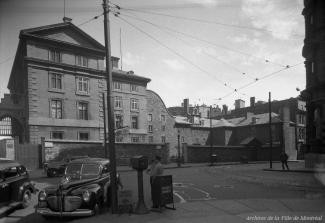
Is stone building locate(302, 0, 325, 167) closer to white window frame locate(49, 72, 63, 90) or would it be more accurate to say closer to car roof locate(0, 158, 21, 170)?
car roof locate(0, 158, 21, 170)

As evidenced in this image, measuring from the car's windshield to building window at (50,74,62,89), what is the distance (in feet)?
115

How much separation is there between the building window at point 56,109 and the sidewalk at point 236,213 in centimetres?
3614

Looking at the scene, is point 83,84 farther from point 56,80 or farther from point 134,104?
point 134,104

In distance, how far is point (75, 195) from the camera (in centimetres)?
1060

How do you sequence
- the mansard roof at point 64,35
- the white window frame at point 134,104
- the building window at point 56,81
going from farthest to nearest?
1. the white window frame at point 134,104
2. the building window at point 56,81
3. the mansard roof at point 64,35

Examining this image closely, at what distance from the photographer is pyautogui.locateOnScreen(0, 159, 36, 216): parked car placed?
12.6 m

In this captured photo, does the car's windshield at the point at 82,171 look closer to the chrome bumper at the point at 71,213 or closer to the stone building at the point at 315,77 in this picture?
the chrome bumper at the point at 71,213

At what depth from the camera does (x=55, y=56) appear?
151 feet

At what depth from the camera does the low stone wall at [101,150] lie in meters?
40.6

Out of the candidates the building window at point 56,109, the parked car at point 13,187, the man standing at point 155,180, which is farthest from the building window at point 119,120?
the man standing at point 155,180

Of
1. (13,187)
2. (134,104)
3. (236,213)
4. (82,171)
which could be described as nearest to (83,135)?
(134,104)

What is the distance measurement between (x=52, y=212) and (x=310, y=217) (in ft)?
23.6

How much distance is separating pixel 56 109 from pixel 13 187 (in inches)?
1333

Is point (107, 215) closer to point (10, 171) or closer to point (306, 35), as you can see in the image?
point (10, 171)
